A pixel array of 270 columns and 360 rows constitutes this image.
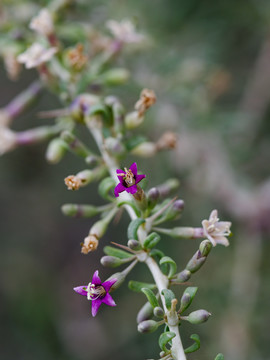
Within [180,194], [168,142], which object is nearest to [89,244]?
[168,142]

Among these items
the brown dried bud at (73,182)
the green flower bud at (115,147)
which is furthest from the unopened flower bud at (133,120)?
the brown dried bud at (73,182)

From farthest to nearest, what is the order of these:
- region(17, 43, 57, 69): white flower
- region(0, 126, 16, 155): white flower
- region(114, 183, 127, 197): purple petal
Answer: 1. region(0, 126, 16, 155): white flower
2. region(17, 43, 57, 69): white flower
3. region(114, 183, 127, 197): purple petal

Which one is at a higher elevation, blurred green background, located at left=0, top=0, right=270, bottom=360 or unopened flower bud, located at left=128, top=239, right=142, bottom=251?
blurred green background, located at left=0, top=0, right=270, bottom=360

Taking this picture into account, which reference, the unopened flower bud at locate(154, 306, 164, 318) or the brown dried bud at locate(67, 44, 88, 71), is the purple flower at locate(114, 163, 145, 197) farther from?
the brown dried bud at locate(67, 44, 88, 71)

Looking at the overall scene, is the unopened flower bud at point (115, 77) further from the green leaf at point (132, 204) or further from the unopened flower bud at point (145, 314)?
the unopened flower bud at point (145, 314)

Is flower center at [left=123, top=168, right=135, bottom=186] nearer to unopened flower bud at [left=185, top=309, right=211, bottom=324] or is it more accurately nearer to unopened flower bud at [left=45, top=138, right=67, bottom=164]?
unopened flower bud at [left=185, top=309, right=211, bottom=324]

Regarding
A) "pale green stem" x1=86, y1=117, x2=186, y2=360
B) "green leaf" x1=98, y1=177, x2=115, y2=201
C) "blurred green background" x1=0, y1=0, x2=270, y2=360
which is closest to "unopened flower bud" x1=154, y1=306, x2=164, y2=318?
"pale green stem" x1=86, y1=117, x2=186, y2=360

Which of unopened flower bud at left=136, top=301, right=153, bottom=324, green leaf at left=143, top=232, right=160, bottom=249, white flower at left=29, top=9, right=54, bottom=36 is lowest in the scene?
unopened flower bud at left=136, top=301, right=153, bottom=324

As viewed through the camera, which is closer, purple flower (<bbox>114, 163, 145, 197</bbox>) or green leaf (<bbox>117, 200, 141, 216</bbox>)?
purple flower (<bbox>114, 163, 145, 197</bbox>)

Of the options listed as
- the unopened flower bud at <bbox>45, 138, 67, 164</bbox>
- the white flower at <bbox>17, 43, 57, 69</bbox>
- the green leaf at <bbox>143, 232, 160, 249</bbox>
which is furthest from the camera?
the white flower at <bbox>17, 43, 57, 69</bbox>
